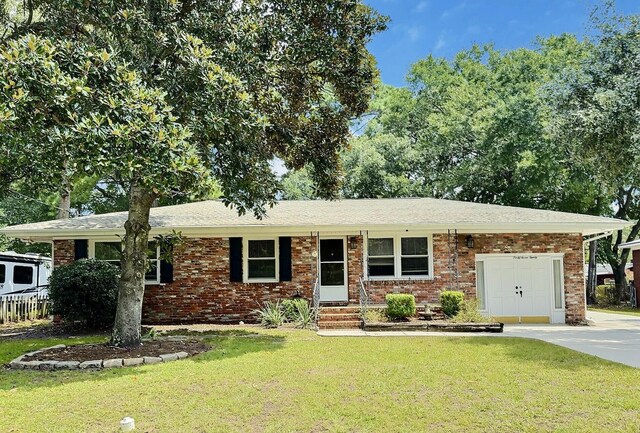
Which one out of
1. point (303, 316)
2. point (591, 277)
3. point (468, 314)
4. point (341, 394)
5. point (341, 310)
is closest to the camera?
point (341, 394)

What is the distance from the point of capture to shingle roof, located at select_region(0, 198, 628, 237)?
14.2 metres

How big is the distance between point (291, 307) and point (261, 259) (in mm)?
2036

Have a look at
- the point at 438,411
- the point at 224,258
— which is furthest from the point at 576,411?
the point at 224,258

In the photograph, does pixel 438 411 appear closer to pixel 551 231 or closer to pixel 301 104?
pixel 301 104

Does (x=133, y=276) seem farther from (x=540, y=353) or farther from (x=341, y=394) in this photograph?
(x=540, y=353)

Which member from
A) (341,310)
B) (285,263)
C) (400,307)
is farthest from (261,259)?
(400,307)

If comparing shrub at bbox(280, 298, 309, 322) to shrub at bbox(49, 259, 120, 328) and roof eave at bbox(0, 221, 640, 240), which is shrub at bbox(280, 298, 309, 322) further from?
shrub at bbox(49, 259, 120, 328)

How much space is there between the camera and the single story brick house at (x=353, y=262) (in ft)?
48.5

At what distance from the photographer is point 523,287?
15.2 m

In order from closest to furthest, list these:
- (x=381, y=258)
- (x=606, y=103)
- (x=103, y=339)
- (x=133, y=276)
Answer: (x=133, y=276) < (x=103, y=339) < (x=606, y=103) < (x=381, y=258)

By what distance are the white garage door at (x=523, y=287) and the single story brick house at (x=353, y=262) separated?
0.10 feet

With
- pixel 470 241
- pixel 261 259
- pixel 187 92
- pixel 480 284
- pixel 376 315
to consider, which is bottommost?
pixel 376 315

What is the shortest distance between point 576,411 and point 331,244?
33.5ft

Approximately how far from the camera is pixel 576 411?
5684 millimetres
